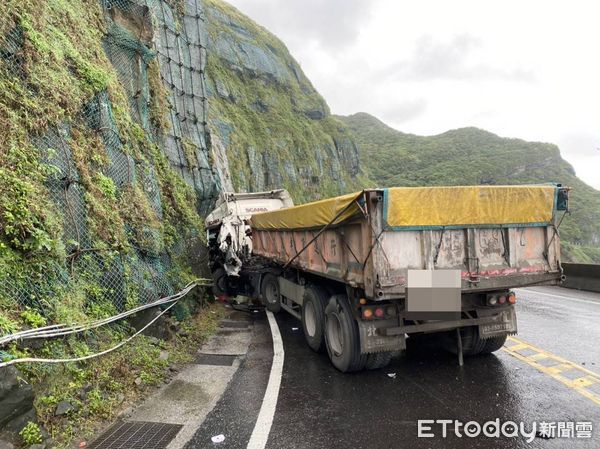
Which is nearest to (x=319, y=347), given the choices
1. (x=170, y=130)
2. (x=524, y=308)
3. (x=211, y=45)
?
(x=524, y=308)

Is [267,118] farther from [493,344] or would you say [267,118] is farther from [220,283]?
[493,344]

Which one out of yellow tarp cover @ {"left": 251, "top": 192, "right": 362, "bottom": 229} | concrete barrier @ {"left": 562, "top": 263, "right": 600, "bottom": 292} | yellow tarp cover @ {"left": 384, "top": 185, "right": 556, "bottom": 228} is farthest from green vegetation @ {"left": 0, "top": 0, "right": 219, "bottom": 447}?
concrete barrier @ {"left": 562, "top": 263, "right": 600, "bottom": 292}

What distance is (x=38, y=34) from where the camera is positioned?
591 cm

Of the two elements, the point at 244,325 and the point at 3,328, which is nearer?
the point at 3,328

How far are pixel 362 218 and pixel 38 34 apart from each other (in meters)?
5.84

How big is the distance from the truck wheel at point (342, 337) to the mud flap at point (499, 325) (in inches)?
69.7

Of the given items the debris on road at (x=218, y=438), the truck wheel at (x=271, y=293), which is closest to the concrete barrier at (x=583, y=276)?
the truck wheel at (x=271, y=293)

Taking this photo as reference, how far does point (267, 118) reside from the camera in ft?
163

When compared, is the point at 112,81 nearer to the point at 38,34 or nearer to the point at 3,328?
the point at 38,34

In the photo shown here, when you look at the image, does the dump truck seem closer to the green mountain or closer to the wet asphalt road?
the wet asphalt road

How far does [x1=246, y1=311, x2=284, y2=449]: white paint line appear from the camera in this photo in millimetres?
3654

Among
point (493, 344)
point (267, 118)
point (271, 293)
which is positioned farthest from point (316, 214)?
point (267, 118)

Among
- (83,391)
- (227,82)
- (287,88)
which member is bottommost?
(83,391)

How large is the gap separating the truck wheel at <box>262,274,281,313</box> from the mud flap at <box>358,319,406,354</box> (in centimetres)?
416
